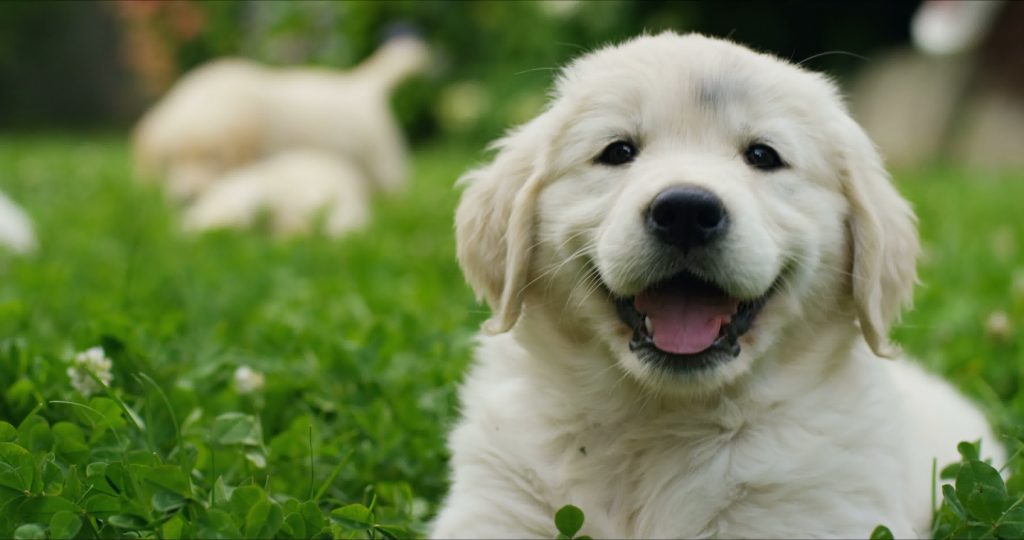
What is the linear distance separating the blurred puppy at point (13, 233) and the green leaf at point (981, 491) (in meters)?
4.72

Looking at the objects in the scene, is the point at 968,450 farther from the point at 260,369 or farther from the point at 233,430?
the point at 260,369

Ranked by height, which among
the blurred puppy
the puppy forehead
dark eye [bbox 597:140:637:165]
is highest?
the puppy forehead

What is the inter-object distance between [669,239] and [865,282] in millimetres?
568

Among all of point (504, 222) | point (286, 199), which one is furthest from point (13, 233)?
point (504, 222)

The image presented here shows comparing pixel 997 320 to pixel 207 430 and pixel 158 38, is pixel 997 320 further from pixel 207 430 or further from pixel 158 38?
pixel 158 38

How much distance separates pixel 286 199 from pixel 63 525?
18.6 ft

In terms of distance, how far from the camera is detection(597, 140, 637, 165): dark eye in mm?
2928

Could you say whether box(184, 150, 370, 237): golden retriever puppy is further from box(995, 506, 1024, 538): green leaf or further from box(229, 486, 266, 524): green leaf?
box(995, 506, 1024, 538): green leaf

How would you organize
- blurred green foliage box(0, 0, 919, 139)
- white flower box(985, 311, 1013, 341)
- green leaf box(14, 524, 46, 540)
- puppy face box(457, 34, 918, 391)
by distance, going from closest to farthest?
green leaf box(14, 524, 46, 540), puppy face box(457, 34, 918, 391), white flower box(985, 311, 1013, 341), blurred green foliage box(0, 0, 919, 139)

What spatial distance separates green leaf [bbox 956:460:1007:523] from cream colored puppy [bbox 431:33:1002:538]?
9.7 inches

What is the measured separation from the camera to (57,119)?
21031 mm

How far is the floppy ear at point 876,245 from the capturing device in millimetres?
2896

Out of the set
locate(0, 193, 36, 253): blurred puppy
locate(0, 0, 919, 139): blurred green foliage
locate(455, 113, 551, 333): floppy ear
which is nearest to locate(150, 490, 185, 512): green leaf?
locate(455, 113, 551, 333): floppy ear

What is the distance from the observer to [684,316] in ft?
9.11
